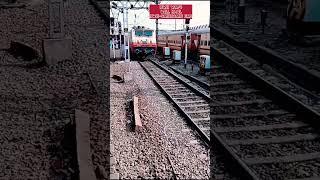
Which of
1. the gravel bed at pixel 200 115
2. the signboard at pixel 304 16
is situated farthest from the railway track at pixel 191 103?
the signboard at pixel 304 16

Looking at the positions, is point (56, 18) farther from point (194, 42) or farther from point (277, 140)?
point (194, 42)

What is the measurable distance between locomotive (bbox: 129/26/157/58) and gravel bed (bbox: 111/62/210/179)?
1729 centimetres

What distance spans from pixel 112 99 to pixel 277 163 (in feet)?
17.4

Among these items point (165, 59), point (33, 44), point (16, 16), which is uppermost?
point (16, 16)

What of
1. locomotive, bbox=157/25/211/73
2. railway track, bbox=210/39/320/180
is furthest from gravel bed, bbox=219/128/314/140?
locomotive, bbox=157/25/211/73

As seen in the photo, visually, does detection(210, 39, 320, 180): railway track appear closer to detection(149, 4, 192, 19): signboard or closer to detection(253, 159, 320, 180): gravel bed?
detection(253, 159, 320, 180): gravel bed

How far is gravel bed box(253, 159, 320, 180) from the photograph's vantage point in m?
4.70

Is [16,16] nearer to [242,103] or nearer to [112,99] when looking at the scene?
[112,99]

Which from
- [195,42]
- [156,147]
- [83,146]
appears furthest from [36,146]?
[195,42]

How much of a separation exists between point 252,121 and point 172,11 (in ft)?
44.2

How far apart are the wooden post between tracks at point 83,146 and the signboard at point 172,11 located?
12.7 metres

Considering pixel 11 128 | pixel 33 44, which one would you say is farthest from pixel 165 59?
pixel 11 128

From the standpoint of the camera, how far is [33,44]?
40.3 ft

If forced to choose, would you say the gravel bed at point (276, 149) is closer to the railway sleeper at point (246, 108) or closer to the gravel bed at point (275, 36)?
the railway sleeper at point (246, 108)
